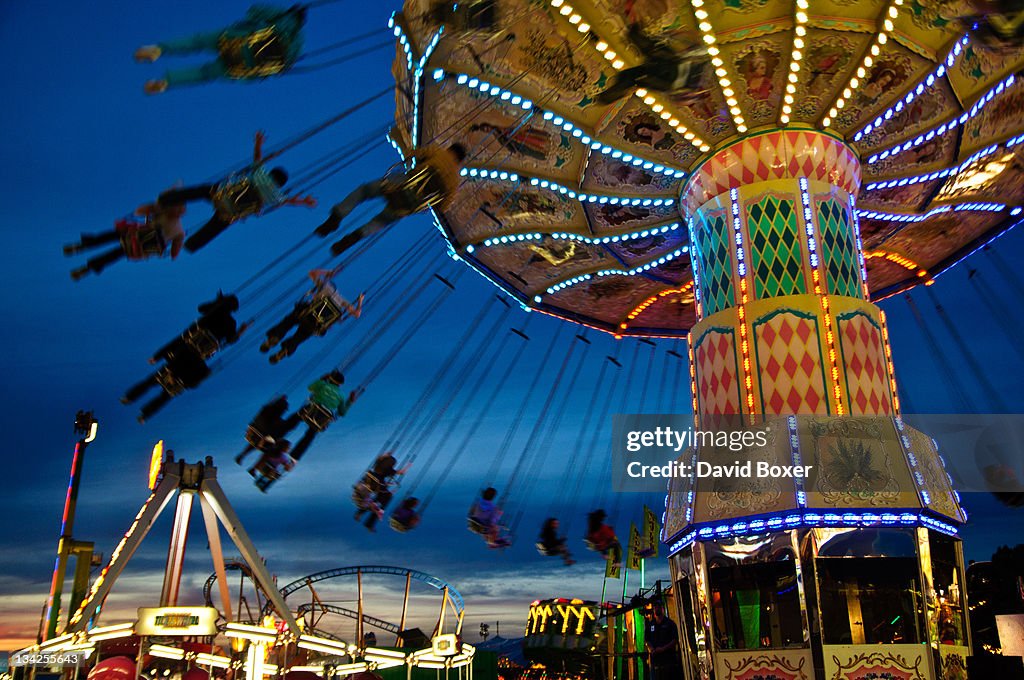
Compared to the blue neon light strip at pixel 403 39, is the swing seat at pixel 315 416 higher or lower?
lower

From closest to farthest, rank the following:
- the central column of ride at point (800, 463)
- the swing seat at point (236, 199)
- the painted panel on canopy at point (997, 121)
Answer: the swing seat at point (236, 199) → the central column of ride at point (800, 463) → the painted panel on canopy at point (997, 121)

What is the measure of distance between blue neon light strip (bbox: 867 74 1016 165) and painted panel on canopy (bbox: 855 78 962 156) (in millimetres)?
70

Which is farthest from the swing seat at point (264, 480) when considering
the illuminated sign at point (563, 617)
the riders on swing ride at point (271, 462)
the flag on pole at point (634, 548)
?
the flag on pole at point (634, 548)

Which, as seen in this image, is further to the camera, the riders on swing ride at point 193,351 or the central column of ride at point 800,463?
the riders on swing ride at point 193,351

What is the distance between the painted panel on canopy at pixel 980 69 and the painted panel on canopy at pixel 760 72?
2.04m

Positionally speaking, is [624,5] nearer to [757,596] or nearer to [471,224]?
[471,224]

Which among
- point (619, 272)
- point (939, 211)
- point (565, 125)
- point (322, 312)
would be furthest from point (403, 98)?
point (939, 211)

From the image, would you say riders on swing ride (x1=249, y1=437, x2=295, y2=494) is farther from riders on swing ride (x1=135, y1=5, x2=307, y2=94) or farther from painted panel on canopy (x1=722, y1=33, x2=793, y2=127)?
painted panel on canopy (x1=722, y1=33, x2=793, y2=127)

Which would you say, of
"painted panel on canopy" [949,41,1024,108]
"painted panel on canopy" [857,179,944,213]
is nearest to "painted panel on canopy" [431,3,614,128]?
"painted panel on canopy" [949,41,1024,108]

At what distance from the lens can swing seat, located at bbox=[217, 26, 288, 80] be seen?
760cm

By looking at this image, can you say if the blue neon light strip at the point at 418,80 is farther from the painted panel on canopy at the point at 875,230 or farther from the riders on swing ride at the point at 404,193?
the painted panel on canopy at the point at 875,230

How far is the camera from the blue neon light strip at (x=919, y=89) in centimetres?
972

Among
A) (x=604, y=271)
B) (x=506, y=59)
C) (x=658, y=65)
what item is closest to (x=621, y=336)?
(x=604, y=271)

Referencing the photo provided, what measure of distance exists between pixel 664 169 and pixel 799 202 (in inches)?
77.7
